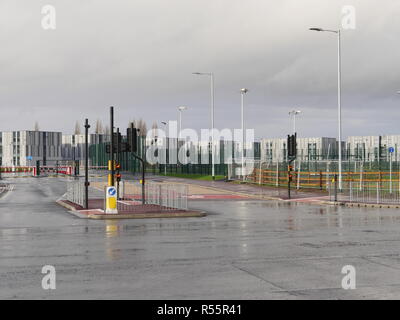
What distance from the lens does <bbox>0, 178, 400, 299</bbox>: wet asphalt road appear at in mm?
8789

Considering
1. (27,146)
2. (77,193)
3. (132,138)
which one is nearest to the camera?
(132,138)

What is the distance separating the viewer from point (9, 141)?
163250 millimetres

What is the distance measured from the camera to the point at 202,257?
1209 cm

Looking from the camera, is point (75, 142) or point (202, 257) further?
point (75, 142)

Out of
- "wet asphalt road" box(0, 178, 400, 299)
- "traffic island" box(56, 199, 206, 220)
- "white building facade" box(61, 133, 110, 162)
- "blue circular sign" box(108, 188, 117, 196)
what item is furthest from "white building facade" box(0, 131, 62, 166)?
"wet asphalt road" box(0, 178, 400, 299)

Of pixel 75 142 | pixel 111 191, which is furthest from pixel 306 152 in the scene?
pixel 111 191

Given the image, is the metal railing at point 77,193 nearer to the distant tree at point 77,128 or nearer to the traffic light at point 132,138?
the traffic light at point 132,138

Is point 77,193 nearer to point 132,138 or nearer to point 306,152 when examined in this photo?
point 132,138

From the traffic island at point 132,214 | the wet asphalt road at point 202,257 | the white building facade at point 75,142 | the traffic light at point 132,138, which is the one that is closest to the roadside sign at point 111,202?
the traffic island at point 132,214

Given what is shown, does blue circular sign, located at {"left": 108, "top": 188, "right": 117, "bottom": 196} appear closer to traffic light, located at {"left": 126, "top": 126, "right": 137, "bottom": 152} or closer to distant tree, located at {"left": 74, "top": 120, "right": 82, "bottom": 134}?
traffic light, located at {"left": 126, "top": 126, "right": 137, "bottom": 152}

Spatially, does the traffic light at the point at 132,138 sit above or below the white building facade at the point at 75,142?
below

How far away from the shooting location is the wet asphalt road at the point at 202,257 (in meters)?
8.79

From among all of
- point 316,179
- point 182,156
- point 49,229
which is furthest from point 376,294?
point 182,156
